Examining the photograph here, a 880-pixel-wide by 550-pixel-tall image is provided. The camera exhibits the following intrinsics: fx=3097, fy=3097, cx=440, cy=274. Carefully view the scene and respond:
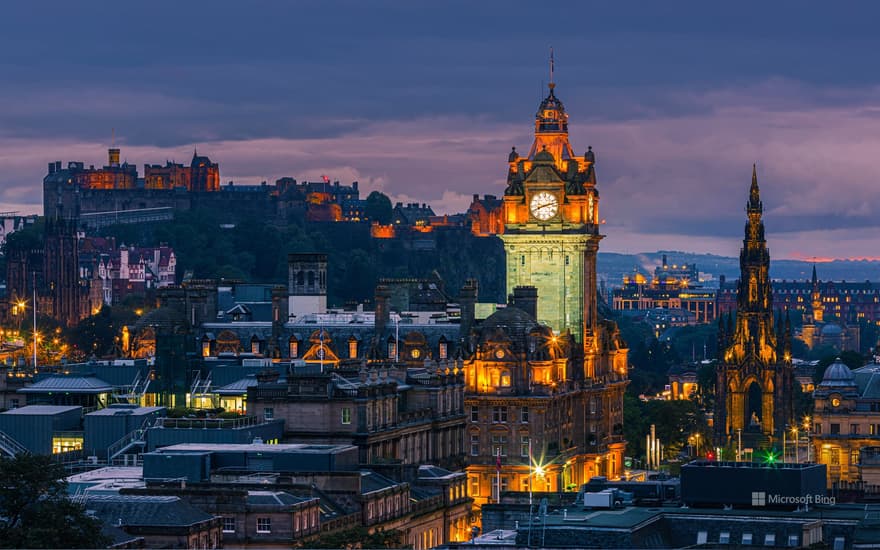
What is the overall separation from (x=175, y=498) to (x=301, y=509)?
6579mm

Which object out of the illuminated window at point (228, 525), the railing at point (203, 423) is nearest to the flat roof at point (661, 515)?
the illuminated window at point (228, 525)

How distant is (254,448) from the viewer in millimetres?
144750

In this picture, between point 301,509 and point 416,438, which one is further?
point 416,438

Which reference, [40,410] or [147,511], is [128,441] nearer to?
[40,410]

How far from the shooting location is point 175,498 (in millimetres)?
121375

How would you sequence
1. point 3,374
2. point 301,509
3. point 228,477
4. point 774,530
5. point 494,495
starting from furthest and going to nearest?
1. point 494,495
2. point 3,374
3. point 228,477
4. point 301,509
5. point 774,530

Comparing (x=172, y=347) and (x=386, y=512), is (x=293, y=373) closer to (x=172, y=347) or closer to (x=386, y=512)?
(x=172, y=347)

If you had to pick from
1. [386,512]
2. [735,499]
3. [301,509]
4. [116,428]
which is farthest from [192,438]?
[735,499]

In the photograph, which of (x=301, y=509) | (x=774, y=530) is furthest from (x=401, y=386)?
(x=774, y=530)

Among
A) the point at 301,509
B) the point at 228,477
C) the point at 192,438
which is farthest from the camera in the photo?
the point at 192,438

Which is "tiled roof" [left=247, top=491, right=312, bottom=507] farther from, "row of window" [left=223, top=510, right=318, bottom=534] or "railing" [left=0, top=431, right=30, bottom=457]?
"railing" [left=0, top=431, right=30, bottom=457]

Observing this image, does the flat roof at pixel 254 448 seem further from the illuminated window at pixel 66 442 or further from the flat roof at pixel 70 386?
the flat roof at pixel 70 386

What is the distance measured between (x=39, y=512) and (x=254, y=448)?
35012 mm

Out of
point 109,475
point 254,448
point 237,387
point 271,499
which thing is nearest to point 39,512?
point 271,499
